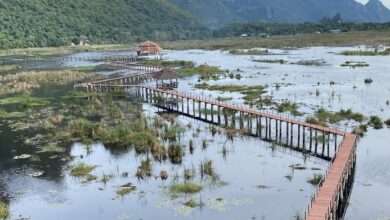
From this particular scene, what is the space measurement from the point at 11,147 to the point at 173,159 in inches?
605

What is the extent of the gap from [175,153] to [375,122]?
18771mm

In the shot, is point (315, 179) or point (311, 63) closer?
point (315, 179)

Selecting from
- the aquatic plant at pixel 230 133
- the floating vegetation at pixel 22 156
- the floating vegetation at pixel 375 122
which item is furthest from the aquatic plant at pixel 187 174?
the floating vegetation at pixel 375 122

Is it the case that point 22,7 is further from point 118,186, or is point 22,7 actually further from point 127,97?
point 118,186

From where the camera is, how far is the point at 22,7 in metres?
195

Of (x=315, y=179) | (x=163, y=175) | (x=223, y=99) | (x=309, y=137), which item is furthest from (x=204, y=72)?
(x=315, y=179)

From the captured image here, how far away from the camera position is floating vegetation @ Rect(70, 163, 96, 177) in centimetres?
3256

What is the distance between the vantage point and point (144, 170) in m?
32.0

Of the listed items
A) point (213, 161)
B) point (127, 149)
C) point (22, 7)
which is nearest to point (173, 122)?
point (127, 149)

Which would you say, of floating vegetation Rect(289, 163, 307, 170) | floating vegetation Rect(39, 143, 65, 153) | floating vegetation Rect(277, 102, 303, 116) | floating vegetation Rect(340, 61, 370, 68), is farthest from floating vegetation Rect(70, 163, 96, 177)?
floating vegetation Rect(340, 61, 370, 68)

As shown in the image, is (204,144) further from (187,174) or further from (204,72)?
(204,72)

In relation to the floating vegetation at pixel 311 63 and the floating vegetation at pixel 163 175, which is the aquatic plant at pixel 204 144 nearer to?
the floating vegetation at pixel 163 175

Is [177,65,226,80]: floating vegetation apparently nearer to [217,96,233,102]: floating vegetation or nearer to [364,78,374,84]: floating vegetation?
[217,96,233,102]: floating vegetation

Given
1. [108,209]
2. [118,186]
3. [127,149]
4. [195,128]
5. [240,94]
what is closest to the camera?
[108,209]
